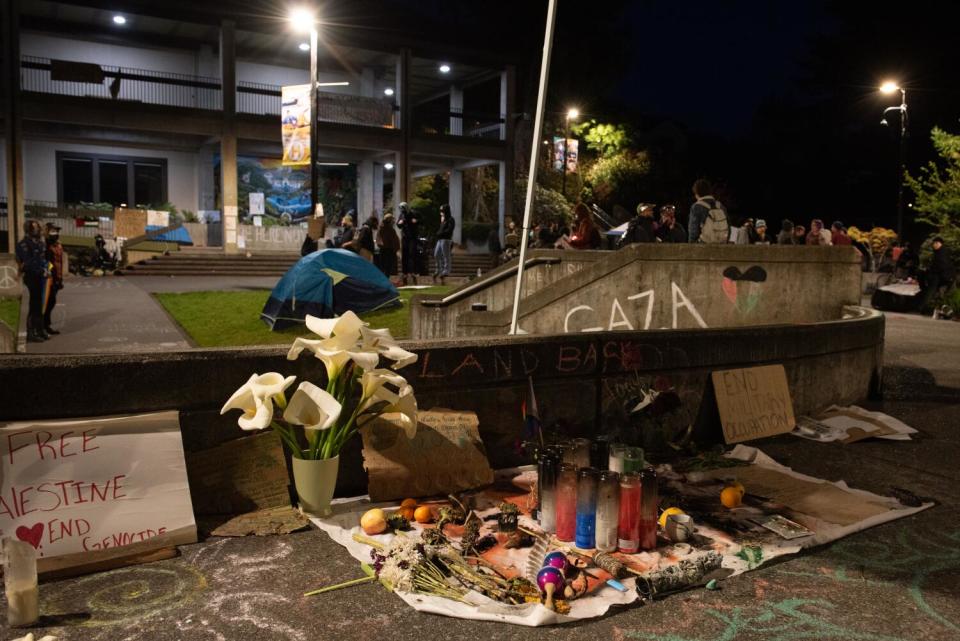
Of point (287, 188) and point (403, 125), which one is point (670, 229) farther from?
point (287, 188)

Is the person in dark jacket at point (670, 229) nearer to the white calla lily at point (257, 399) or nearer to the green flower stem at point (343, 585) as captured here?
the white calla lily at point (257, 399)

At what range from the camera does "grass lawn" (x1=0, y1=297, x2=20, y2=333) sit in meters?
13.3

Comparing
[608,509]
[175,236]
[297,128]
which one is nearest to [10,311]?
[297,128]

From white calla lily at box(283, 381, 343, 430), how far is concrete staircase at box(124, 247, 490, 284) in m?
18.3

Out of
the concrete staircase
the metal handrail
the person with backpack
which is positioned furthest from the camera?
the concrete staircase

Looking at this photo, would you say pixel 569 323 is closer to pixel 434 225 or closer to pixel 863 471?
pixel 863 471

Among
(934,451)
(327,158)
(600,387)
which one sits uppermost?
(327,158)

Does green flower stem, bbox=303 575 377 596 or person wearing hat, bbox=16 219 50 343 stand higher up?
person wearing hat, bbox=16 219 50 343

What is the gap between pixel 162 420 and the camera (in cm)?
429

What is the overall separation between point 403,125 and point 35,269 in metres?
21.9

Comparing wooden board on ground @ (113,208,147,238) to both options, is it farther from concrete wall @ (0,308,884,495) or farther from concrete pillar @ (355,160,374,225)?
concrete wall @ (0,308,884,495)

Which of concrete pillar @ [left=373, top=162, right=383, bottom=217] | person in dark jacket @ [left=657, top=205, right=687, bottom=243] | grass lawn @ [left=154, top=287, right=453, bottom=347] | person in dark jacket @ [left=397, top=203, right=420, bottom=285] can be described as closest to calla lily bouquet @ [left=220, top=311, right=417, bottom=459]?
grass lawn @ [left=154, top=287, right=453, bottom=347]

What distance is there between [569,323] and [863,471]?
4.87 meters

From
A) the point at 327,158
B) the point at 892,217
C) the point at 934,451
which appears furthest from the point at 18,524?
the point at 892,217
